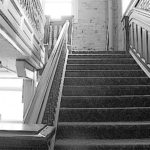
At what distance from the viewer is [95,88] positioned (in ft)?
10.7

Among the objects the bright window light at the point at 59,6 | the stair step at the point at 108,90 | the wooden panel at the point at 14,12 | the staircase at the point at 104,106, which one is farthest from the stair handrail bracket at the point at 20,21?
the bright window light at the point at 59,6

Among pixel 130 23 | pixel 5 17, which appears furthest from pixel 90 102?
pixel 130 23

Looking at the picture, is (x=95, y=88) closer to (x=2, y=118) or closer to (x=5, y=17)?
(x=5, y=17)

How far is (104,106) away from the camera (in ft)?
9.58

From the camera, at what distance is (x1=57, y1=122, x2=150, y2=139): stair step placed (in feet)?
7.76

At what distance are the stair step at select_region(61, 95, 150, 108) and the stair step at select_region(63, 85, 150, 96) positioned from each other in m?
0.24

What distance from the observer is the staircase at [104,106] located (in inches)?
89.8

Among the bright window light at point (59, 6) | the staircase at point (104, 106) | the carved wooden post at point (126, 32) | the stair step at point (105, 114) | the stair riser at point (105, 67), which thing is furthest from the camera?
the bright window light at point (59, 6)

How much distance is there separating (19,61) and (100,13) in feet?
15.4

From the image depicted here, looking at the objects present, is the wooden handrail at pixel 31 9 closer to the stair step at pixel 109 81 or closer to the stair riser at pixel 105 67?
the stair riser at pixel 105 67

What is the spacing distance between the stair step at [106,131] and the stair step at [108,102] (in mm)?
550

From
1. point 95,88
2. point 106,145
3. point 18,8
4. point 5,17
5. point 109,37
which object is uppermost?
point 109,37

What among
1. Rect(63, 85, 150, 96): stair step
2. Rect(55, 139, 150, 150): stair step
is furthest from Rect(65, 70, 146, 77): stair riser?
Rect(55, 139, 150, 150): stair step

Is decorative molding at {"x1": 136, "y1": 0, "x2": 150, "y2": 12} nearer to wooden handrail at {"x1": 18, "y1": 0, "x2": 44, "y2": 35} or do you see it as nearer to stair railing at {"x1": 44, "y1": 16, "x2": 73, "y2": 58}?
wooden handrail at {"x1": 18, "y1": 0, "x2": 44, "y2": 35}
